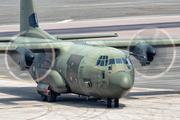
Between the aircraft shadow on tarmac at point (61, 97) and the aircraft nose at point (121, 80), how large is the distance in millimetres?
2234

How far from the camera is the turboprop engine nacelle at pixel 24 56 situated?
22125 mm

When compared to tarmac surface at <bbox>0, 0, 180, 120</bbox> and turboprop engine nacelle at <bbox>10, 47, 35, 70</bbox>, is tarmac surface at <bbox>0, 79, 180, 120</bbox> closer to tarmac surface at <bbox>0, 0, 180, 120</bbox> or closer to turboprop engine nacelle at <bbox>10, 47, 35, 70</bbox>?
tarmac surface at <bbox>0, 0, 180, 120</bbox>

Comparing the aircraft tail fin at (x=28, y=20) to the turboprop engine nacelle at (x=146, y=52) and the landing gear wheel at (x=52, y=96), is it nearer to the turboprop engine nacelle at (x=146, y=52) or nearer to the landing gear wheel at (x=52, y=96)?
the landing gear wheel at (x=52, y=96)

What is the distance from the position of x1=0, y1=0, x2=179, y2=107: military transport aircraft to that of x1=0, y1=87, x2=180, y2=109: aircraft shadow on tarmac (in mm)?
836

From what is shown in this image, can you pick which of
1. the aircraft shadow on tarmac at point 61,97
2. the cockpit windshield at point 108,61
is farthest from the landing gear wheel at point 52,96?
the cockpit windshield at point 108,61

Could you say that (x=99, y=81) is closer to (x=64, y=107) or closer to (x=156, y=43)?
(x=64, y=107)

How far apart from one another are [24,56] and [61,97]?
17.6 ft

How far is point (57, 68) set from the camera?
23.9 metres

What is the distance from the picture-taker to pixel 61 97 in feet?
85.1

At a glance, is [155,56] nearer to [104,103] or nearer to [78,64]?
[104,103]

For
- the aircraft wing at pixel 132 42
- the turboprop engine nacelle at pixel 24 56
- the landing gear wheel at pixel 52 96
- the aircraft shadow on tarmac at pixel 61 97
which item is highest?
the aircraft wing at pixel 132 42

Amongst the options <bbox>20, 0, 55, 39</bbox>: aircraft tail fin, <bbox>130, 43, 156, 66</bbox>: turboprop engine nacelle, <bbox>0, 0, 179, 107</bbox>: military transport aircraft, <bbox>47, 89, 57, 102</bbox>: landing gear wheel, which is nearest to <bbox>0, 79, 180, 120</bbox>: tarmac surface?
<bbox>47, 89, 57, 102</bbox>: landing gear wheel

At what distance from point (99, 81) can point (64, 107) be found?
3.12 metres

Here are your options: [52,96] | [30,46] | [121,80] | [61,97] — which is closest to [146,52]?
[121,80]
